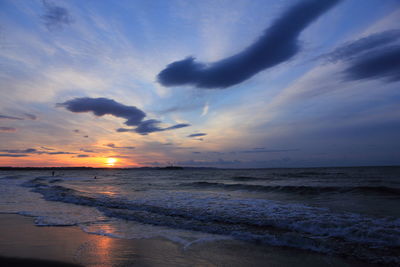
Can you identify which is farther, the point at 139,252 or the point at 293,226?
the point at 293,226

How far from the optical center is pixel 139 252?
20.5ft

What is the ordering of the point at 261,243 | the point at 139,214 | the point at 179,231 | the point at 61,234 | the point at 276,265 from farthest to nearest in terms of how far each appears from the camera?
the point at 139,214 → the point at 179,231 → the point at 61,234 → the point at 261,243 → the point at 276,265

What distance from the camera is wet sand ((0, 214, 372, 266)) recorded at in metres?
5.59

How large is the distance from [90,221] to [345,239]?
9.53m

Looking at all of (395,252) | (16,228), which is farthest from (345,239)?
(16,228)

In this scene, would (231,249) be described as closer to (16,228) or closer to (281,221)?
(281,221)

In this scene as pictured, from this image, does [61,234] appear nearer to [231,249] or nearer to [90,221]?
[90,221]

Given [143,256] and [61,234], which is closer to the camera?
[143,256]

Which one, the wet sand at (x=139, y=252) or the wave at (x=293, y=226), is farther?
the wave at (x=293, y=226)

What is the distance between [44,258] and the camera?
5.75 m

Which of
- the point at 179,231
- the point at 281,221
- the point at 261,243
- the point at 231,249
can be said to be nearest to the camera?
the point at 231,249

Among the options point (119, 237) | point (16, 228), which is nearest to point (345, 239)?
point (119, 237)

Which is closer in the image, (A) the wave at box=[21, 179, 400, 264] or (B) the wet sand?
(B) the wet sand

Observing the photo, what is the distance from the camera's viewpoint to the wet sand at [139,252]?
18.4 ft
